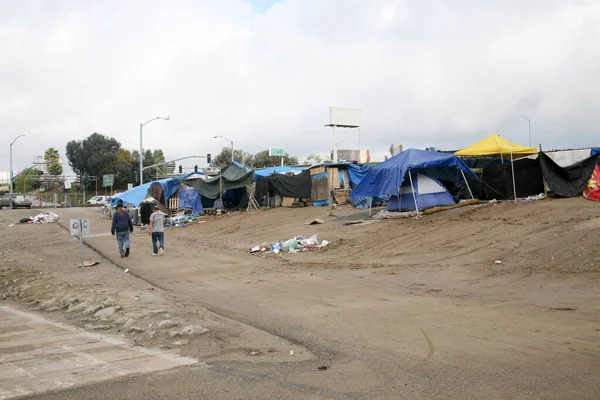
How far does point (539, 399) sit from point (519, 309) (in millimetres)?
3475

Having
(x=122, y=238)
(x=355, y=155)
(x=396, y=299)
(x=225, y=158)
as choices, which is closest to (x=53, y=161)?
(x=225, y=158)

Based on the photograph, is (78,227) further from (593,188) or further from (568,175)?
(568,175)

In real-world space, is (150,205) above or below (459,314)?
above

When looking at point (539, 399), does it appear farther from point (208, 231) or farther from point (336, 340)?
point (208, 231)

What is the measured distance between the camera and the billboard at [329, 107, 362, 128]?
177 ft

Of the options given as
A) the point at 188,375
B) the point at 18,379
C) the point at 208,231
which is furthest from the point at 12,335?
the point at 208,231

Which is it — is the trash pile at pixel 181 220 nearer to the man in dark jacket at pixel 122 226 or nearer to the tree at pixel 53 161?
the man in dark jacket at pixel 122 226

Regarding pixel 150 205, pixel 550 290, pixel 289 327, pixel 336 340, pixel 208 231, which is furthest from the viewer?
pixel 150 205

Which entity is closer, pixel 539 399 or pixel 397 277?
pixel 539 399

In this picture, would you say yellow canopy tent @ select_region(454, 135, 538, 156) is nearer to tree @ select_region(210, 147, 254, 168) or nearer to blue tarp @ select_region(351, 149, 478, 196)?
blue tarp @ select_region(351, 149, 478, 196)

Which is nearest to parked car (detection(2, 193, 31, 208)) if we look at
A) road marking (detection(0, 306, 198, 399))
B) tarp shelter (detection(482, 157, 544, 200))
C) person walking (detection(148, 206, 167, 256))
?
person walking (detection(148, 206, 167, 256))

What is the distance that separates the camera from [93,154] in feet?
299

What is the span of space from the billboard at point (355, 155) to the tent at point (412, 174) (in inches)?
1832

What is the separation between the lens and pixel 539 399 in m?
4.77
